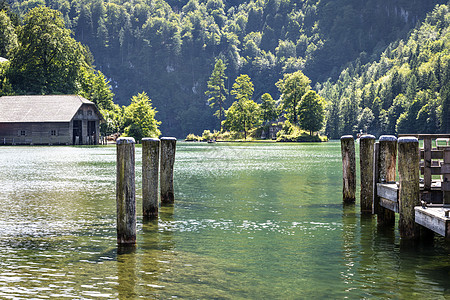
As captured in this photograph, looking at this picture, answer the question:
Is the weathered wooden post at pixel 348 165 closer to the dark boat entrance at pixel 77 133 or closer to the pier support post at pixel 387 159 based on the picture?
the pier support post at pixel 387 159

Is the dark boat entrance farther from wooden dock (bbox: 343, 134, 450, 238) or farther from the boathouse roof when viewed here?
wooden dock (bbox: 343, 134, 450, 238)

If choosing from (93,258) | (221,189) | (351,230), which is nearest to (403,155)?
(351,230)

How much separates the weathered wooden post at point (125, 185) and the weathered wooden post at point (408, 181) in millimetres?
6171

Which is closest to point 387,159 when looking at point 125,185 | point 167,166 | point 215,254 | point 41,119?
point 215,254

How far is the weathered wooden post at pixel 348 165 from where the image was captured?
19747 mm

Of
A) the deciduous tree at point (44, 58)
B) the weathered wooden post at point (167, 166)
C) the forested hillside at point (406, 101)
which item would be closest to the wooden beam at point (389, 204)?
the weathered wooden post at point (167, 166)

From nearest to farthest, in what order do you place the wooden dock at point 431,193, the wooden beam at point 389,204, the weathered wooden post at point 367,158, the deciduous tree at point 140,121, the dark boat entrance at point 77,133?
the wooden dock at point 431,193 → the wooden beam at point 389,204 → the weathered wooden post at point 367,158 → the dark boat entrance at point 77,133 → the deciduous tree at point 140,121

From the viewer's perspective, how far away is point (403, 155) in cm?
1279

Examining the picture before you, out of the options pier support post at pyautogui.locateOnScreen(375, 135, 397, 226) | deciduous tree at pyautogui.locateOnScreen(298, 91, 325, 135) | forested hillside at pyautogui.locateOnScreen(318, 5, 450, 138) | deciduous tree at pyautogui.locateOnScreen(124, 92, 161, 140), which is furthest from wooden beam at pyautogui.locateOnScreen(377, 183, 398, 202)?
forested hillside at pyautogui.locateOnScreen(318, 5, 450, 138)

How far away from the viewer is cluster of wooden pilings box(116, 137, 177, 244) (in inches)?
504

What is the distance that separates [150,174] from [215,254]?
4724mm

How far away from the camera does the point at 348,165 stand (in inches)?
787

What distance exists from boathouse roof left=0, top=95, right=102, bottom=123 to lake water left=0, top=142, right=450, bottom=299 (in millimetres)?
74440

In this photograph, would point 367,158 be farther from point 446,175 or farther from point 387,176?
point 446,175
